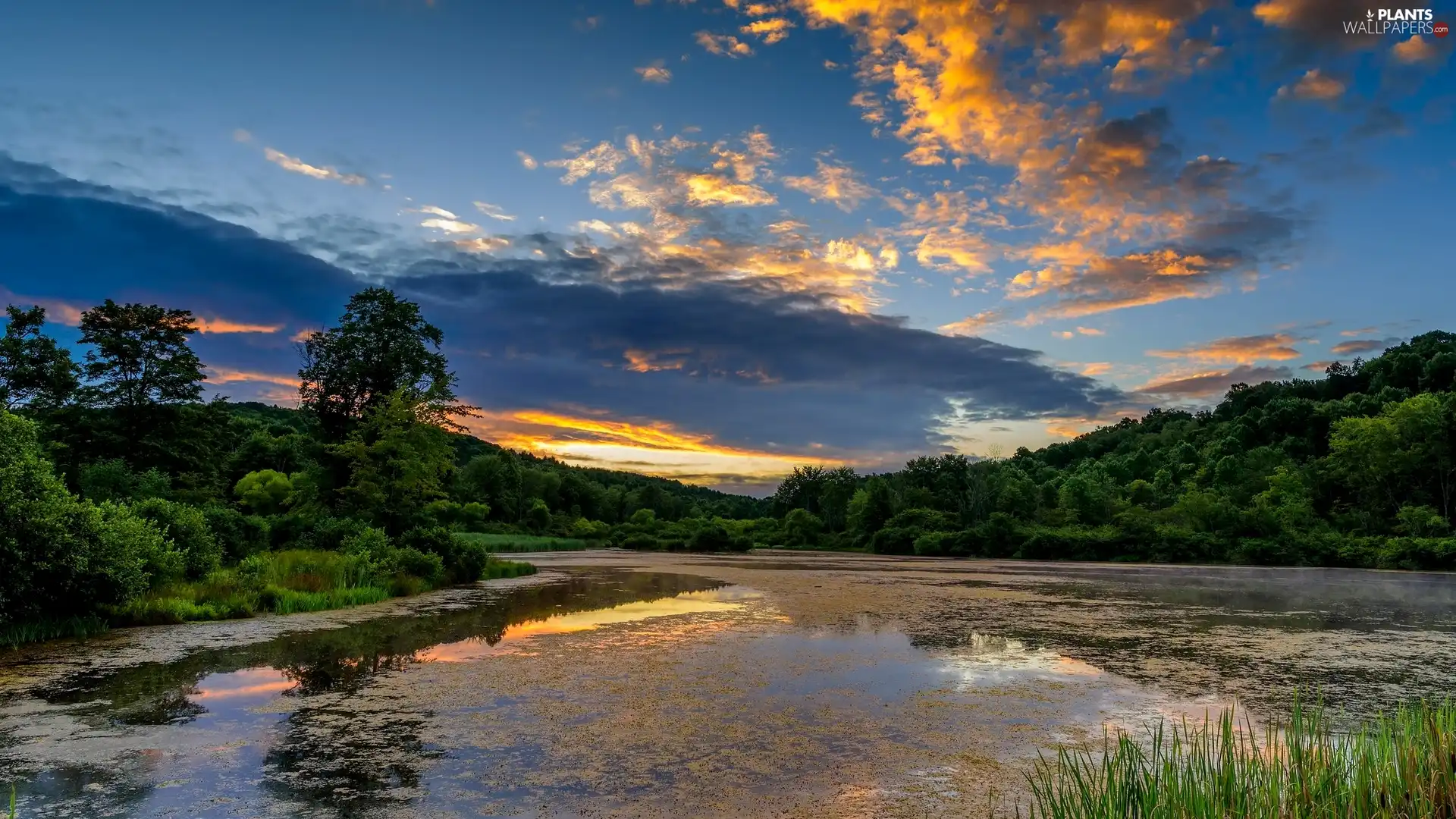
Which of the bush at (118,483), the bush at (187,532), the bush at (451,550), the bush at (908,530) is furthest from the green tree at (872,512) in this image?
the bush at (187,532)

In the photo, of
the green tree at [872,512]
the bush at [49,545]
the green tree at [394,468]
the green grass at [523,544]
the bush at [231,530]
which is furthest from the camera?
the green tree at [872,512]

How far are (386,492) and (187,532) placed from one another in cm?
900

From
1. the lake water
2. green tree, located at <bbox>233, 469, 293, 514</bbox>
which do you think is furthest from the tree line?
green tree, located at <bbox>233, 469, 293, 514</bbox>

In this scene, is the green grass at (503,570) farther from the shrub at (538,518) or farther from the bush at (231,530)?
the shrub at (538,518)

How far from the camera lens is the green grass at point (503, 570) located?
26906mm

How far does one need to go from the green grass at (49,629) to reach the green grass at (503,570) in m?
14.0

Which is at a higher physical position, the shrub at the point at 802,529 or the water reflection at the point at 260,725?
the water reflection at the point at 260,725

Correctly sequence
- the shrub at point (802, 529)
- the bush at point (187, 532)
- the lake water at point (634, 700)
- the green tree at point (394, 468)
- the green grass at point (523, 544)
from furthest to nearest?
the shrub at point (802, 529), the green grass at point (523, 544), the green tree at point (394, 468), the bush at point (187, 532), the lake water at point (634, 700)

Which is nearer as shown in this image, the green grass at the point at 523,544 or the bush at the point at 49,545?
the bush at the point at 49,545

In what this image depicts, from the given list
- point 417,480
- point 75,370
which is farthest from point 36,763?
point 75,370

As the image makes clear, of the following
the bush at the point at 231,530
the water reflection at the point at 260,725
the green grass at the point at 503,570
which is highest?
the bush at the point at 231,530

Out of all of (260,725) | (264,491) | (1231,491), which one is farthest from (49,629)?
(1231,491)

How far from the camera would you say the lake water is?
535 centimetres

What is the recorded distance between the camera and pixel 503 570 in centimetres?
2797
